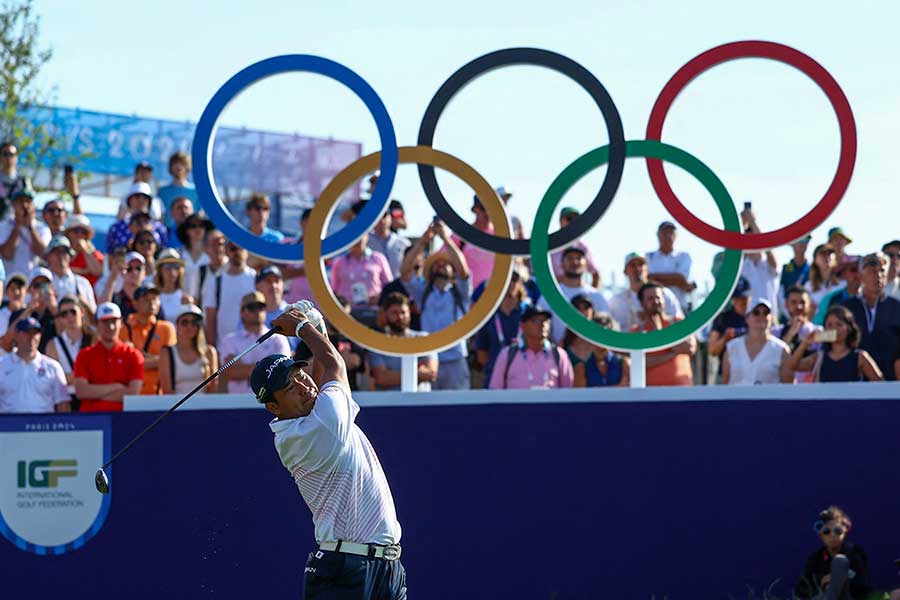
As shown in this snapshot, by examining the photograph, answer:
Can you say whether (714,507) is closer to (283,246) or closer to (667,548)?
(667,548)

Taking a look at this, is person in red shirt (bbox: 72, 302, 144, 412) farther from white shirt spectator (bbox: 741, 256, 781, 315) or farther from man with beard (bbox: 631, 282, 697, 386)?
white shirt spectator (bbox: 741, 256, 781, 315)

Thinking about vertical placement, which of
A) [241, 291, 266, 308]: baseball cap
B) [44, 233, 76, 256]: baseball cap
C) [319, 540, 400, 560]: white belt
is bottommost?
[319, 540, 400, 560]: white belt

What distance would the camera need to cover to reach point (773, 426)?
9.09 m

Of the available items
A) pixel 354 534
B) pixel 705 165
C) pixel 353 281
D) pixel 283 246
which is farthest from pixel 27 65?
pixel 354 534

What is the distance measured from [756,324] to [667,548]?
2213 millimetres

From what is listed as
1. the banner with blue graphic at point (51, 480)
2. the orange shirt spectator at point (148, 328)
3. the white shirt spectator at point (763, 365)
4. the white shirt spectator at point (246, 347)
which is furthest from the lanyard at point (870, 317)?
the banner with blue graphic at point (51, 480)

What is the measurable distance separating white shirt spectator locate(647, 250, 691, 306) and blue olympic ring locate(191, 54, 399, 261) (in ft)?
11.8

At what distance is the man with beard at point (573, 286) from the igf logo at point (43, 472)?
4.01 meters

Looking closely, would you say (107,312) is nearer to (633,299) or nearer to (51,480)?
(51,480)

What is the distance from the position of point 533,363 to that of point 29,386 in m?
3.69

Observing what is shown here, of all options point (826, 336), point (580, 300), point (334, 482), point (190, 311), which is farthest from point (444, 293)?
point (334, 482)

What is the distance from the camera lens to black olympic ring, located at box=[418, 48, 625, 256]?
9.75 metres

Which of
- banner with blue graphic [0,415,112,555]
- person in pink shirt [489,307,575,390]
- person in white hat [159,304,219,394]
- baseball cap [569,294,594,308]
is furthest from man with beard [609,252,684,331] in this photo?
banner with blue graphic [0,415,112,555]

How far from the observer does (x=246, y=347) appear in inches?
419
